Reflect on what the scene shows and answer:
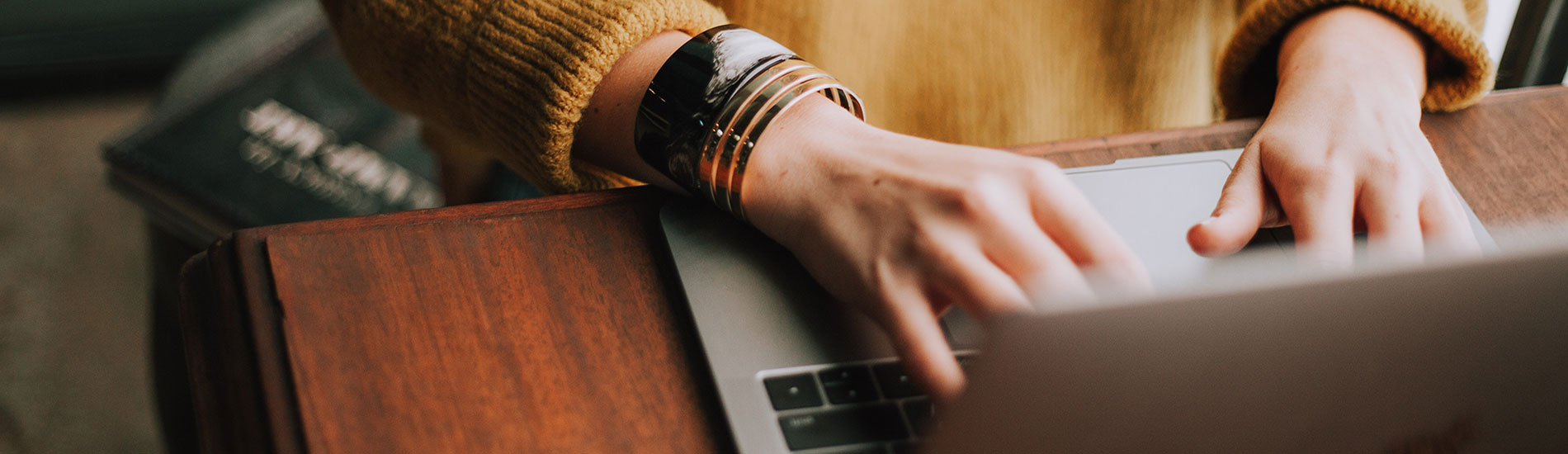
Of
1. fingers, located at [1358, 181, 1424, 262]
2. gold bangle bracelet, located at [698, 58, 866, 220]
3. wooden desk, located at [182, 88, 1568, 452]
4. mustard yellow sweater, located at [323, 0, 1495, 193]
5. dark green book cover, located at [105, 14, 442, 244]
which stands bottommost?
fingers, located at [1358, 181, 1424, 262]

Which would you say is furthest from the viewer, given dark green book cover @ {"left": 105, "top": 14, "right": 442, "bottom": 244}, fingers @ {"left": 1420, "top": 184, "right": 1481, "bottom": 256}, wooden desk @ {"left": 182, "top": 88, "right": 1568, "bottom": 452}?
dark green book cover @ {"left": 105, "top": 14, "right": 442, "bottom": 244}

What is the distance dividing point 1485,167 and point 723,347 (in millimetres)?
403

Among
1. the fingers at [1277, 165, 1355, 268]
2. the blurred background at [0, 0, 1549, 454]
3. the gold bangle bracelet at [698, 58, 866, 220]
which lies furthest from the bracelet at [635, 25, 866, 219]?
the blurred background at [0, 0, 1549, 454]

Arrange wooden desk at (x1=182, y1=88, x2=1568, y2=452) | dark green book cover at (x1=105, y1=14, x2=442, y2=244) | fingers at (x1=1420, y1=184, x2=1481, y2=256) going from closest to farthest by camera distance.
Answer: wooden desk at (x1=182, y1=88, x2=1568, y2=452), fingers at (x1=1420, y1=184, x2=1481, y2=256), dark green book cover at (x1=105, y1=14, x2=442, y2=244)

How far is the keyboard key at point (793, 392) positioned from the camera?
0.33 meters

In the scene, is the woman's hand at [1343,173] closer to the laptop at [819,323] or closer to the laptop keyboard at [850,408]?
the laptop at [819,323]

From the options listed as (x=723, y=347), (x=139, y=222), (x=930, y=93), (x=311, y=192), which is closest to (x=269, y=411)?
(x=723, y=347)

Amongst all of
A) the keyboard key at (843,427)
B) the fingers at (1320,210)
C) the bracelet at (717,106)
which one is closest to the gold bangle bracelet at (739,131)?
the bracelet at (717,106)

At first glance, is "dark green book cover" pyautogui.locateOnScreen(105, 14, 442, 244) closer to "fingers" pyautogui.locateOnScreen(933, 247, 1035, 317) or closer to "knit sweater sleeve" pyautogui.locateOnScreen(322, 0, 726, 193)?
"knit sweater sleeve" pyautogui.locateOnScreen(322, 0, 726, 193)

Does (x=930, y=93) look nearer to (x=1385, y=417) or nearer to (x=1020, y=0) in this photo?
(x=1020, y=0)

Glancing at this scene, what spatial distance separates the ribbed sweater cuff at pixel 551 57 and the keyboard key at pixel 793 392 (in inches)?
7.0

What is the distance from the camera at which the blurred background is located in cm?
116

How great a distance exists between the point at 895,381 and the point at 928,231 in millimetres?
57

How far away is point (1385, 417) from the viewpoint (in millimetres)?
287
